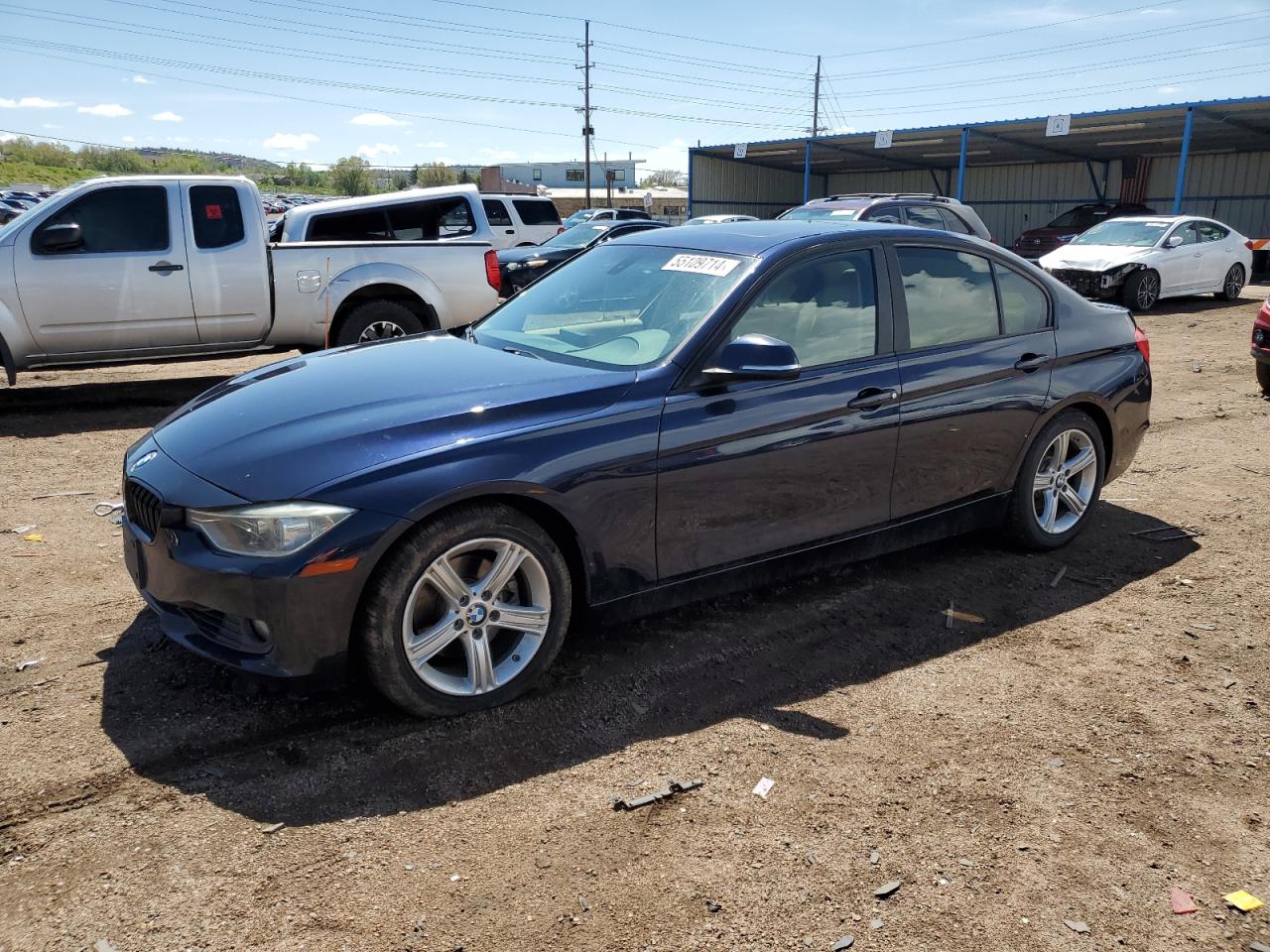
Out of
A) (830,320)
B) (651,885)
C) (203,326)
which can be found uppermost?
(830,320)

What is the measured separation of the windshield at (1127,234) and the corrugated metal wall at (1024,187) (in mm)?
18868

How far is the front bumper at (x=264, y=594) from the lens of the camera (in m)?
3.03

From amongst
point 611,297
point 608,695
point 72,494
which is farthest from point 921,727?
point 72,494

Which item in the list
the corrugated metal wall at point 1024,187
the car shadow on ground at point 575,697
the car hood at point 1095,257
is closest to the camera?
the car shadow on ground at point 575,697

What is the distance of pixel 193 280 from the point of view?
8.65 meters

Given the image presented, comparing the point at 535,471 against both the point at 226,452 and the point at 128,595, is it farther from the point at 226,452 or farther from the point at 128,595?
the point at 128,595

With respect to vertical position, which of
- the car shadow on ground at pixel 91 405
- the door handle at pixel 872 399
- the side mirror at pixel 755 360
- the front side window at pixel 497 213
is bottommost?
the car shadow on ground at pixel 91 405

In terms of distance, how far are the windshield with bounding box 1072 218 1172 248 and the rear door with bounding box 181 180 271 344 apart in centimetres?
1389

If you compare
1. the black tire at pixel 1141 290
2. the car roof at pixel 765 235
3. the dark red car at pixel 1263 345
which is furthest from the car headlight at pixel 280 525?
the black tire at pixel 1141 290

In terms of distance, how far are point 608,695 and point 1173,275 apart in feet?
53.2

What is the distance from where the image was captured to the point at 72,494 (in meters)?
5.99

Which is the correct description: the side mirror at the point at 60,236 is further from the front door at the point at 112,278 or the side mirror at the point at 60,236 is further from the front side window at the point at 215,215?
the front side window at the point at 215,215

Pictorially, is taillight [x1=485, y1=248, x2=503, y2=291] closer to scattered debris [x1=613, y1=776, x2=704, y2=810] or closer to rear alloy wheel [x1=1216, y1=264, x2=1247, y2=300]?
scattered debris [x1=613, y1=776, x2=704, y2=810]

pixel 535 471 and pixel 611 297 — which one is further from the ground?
pixel 611 297
